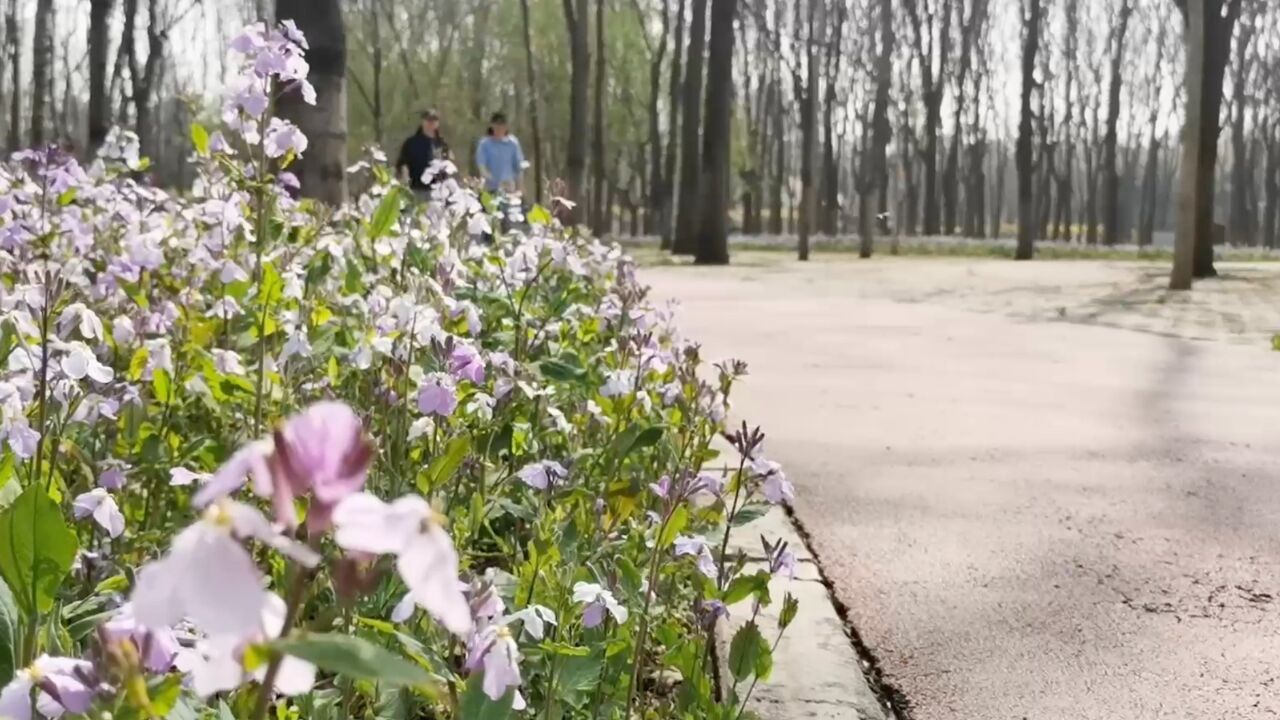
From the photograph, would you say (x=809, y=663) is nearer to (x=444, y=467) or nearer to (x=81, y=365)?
(x=444, y=467)

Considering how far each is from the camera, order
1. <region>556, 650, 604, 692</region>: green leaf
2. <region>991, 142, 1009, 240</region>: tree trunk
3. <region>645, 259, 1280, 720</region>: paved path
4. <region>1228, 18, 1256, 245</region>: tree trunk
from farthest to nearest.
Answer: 1. <region>991, 142, 1009, 240</region>: tree trunk
2. <region>1228, 18, 1256, 245</region>: tree trunk
3. <region>645, 259, 1280, 720</region>: paved path
4. <region>556, 650, 604, 692</region>: green leaf

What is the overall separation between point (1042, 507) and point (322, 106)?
3.72m

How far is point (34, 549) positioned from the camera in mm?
1131

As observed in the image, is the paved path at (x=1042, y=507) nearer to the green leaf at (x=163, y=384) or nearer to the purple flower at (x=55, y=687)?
the green leaf at (x=163, y=384)

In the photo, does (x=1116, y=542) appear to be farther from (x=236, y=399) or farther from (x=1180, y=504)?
(x=236, y=399)

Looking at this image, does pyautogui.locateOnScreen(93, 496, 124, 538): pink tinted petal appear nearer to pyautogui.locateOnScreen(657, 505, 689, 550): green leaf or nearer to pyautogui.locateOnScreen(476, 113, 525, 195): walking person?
pyautogui.locateOnScreen(657, 505, 689, 550): green leaf

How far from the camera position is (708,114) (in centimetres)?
2008

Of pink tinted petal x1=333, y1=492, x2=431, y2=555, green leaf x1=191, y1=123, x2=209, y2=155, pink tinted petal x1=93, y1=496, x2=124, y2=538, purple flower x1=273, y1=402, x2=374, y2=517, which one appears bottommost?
pink tinted petal x1=93, y1=496, x2=124, y2=538

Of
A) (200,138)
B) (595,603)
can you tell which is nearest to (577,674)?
(595,603)

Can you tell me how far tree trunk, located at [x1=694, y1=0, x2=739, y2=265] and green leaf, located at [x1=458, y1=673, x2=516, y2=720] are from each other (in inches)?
742

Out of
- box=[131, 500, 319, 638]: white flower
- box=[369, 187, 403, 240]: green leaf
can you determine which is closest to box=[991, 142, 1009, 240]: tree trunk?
box=[369, 187, 403, 240]: green leaf

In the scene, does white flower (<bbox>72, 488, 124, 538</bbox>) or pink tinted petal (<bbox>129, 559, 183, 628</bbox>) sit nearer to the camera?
pink tinted petal (<bbox>129, 559, 183, 628</bbox>)

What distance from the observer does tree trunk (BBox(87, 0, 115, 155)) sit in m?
14.8

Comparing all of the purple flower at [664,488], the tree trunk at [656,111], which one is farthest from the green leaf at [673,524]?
the tree trunk at [656,111]
